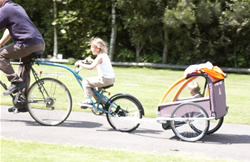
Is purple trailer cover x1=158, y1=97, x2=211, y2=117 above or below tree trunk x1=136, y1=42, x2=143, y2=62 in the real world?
above

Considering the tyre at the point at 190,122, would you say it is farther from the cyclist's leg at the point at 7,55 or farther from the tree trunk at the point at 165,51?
the tree trunk at the point at 165,51

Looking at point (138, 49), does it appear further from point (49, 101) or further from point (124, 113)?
point (124, 113)

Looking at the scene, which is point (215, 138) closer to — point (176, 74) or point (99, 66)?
point (99, 66)

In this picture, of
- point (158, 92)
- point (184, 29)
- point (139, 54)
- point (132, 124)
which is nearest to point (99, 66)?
point (132, 124)

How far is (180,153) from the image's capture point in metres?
4.89

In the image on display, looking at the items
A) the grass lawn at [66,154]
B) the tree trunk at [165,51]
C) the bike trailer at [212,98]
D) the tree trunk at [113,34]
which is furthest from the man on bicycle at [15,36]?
the tree trunk at [113,34]

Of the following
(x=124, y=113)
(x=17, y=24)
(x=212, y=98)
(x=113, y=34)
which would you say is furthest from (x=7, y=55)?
(x=113, y=34)

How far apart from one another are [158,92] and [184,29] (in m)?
8.15

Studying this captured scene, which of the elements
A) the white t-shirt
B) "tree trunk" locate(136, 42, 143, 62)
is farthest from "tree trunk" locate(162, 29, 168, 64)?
the white t-shirt

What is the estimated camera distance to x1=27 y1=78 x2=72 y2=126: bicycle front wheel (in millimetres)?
6266

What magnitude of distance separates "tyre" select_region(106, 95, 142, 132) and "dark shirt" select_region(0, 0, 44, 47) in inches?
60.0

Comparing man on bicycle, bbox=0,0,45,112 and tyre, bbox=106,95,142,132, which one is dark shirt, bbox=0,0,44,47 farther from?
tyre, bbox=106,95,142,132

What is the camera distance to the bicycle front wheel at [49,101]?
6.27 meters

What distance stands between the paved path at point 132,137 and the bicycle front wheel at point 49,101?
5.9 inches
